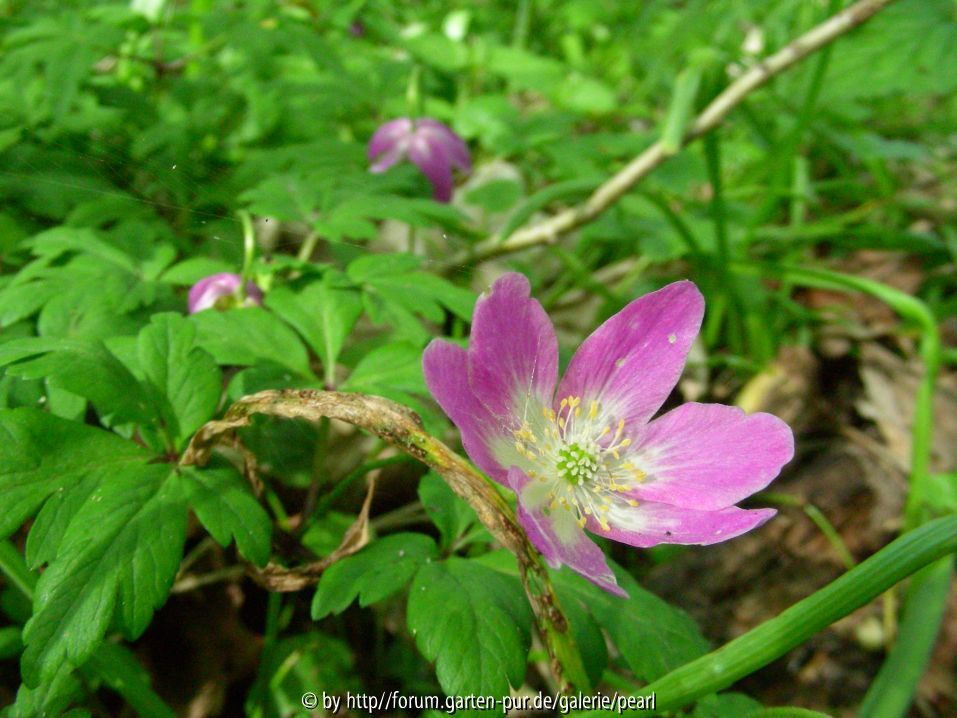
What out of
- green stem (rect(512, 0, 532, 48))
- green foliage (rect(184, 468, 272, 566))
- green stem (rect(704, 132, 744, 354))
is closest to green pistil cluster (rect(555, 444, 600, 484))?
green foliage (rect(184, 468, 272, 566))

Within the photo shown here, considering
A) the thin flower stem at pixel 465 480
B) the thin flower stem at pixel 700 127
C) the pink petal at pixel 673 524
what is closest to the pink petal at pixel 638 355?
the pink petal at pixel 673 524

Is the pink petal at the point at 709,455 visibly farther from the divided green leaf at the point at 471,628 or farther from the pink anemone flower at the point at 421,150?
the pink anemone flower at the point at 421,150

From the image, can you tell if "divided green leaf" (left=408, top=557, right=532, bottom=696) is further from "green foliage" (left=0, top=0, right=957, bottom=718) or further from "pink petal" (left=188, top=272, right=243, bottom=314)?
"pink petal" (left=188, top=272, right=243, bottom=314)

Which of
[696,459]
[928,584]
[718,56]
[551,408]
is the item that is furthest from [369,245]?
[928,584]

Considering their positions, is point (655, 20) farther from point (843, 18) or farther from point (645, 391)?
point (645, 391)

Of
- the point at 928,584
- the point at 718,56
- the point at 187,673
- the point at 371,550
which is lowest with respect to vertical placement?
the point at 187,673

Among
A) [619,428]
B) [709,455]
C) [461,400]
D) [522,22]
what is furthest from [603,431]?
[522,22]
